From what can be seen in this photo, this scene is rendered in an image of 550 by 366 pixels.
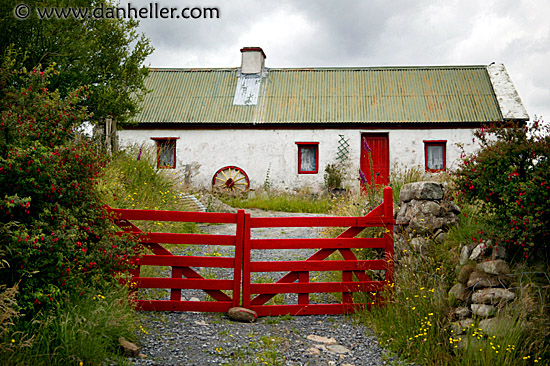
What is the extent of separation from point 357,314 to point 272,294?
3.39 feet

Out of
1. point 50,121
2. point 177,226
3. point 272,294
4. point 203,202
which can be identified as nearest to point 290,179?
point 203,202

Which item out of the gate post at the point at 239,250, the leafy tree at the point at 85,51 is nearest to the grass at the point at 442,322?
the gate post at the point at 239,250

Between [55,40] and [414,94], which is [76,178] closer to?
[55,40]

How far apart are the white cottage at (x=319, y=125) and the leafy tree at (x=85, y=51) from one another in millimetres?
6107

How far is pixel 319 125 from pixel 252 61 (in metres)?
4.42

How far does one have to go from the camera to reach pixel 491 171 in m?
4.52

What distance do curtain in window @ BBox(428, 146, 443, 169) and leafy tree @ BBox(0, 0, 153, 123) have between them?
10506 mm

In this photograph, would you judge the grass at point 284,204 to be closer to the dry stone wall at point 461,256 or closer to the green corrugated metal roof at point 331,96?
the green corrugated metal roof at point 331,96

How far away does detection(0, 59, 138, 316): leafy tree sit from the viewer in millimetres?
3660

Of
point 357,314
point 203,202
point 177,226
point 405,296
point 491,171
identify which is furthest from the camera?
point 203,202

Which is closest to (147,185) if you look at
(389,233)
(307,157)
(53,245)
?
(389,233)

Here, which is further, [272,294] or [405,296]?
[272,294]

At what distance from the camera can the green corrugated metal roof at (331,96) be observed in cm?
1641

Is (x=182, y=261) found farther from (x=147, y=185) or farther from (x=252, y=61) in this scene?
(x=252, y=61)
